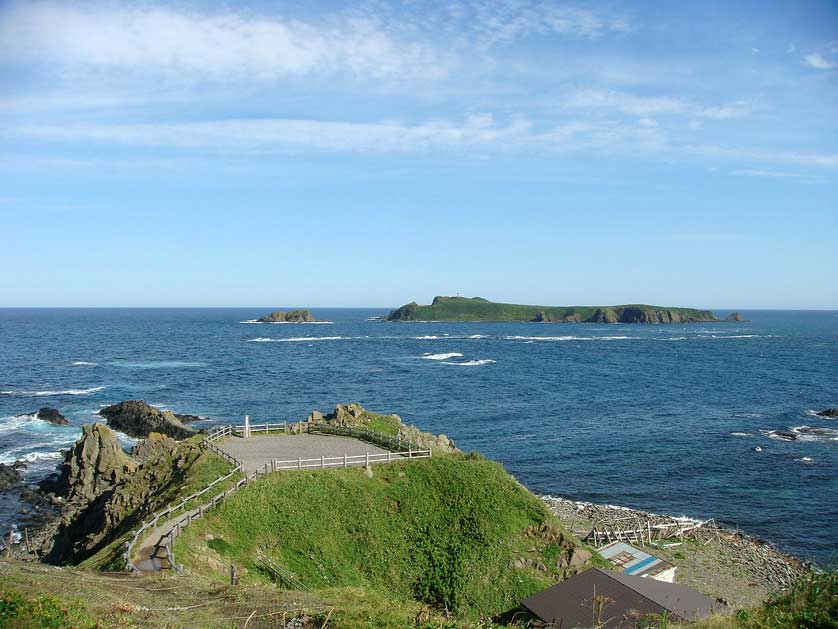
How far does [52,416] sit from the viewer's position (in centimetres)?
6881

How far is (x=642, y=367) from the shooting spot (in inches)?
4552

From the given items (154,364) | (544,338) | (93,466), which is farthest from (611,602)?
(544,338)

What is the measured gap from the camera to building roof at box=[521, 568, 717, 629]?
19.1 metres

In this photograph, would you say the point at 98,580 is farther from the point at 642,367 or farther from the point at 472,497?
the point at 642,367

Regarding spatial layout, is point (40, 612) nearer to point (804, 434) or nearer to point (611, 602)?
point (611, 602)

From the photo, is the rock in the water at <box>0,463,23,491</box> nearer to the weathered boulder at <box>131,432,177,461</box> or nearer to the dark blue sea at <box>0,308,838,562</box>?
the dark blue sea at <box>0,308,838,562</box>

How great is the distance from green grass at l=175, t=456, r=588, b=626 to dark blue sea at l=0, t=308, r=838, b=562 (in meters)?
19.9

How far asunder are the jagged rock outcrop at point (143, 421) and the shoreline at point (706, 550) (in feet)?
128

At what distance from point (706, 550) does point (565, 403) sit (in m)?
41.2

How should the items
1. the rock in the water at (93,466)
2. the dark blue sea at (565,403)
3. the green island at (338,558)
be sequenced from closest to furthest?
the green island at (338,558) < the rock in the water at (93,466) < the dark blue sea at (565,403)

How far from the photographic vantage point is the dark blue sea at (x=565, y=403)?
4803cm

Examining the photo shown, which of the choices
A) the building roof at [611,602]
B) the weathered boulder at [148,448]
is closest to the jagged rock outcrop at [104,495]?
the weathered boulder at [148,448]

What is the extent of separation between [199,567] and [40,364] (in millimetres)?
113593

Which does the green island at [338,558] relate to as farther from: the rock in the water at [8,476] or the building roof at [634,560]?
the rock in the water at [8,476]
